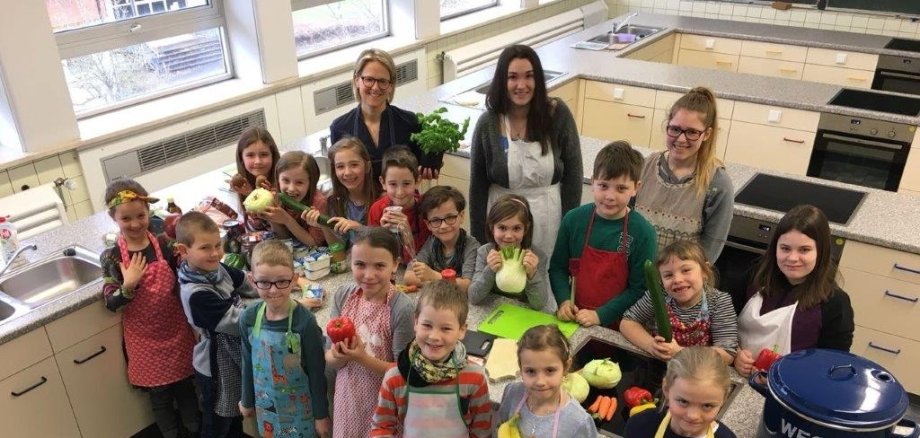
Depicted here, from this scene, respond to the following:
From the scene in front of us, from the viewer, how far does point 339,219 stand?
2.47 metres

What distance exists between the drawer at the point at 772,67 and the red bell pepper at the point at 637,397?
442 centimetres

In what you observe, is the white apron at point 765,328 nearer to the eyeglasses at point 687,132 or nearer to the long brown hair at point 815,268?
the long brown hair at point 815,268

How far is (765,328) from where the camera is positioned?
6.27 feet

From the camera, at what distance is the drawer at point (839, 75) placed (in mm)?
5199

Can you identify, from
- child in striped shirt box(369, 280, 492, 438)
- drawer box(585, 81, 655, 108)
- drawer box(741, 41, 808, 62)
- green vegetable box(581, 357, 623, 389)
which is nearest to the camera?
child in striped shirt box(369, 280, 492, 438)

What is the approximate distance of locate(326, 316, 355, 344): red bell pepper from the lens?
184 centimetres

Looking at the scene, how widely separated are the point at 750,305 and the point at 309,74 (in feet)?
11.8

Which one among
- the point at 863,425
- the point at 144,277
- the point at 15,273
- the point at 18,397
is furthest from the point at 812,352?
the point at 15,273

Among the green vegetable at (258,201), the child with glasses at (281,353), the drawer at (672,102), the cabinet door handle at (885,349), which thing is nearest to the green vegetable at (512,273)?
the child with glasses at (281,353)

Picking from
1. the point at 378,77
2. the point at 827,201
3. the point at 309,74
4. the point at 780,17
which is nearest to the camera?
the point at 378,77

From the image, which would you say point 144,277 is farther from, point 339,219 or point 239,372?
point 339,219

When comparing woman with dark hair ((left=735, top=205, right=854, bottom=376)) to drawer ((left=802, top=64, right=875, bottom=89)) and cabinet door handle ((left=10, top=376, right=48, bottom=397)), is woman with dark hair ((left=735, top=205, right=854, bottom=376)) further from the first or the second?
drawer ((left=802, top=64, right=875, bottom=89))

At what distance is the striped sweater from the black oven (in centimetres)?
326

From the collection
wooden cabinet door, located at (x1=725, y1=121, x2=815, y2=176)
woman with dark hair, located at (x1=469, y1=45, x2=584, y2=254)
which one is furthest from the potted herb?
wooden cabinet door, located at (x1=725, y1=121, x2=815, y2=176)
